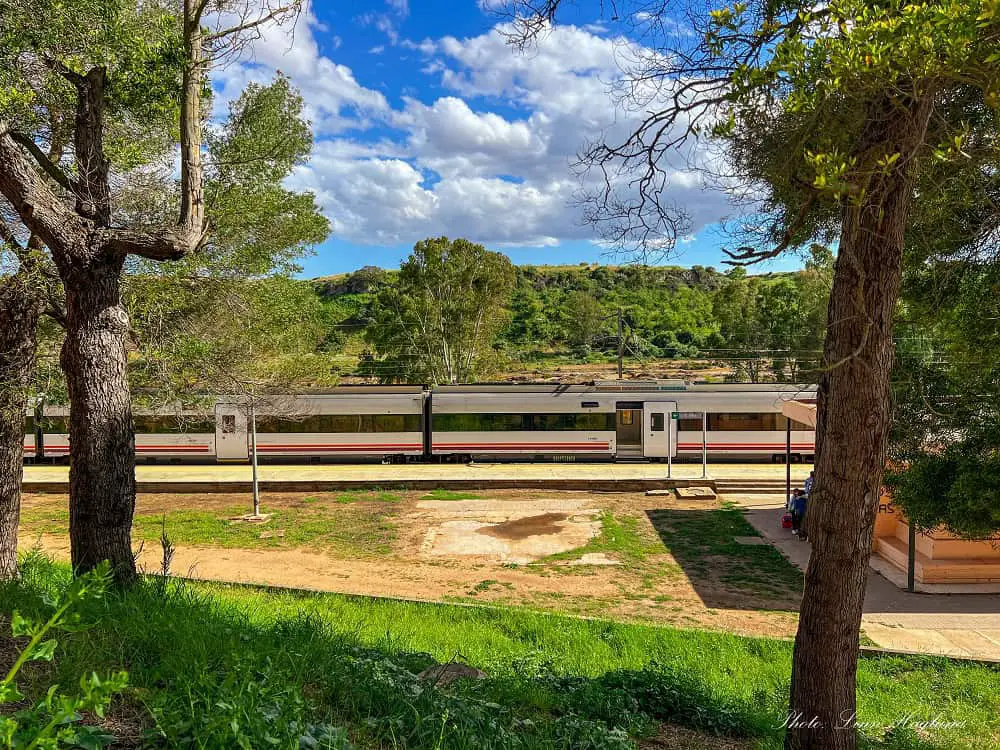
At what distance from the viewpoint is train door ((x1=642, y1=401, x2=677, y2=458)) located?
21234 mm

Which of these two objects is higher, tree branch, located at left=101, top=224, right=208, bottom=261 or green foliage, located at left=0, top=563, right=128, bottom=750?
tree branch, located at left=101, top=224, right=208, bottom=261

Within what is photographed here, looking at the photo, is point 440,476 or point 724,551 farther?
point 440,476

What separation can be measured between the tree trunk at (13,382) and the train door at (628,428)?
668 inches

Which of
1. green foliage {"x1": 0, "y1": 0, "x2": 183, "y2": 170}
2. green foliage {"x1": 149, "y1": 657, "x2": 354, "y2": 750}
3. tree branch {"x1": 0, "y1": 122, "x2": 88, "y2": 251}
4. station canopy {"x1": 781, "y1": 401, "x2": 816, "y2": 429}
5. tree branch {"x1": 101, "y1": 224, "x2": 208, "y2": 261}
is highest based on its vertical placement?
green foliage {"x1": 0, "y1": 0, "x2": 183, "y2": 170}

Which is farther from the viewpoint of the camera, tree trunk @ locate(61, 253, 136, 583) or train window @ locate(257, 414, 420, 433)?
train window @ locate(257, 414, 420, 433)

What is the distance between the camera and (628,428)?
2281 centimetres

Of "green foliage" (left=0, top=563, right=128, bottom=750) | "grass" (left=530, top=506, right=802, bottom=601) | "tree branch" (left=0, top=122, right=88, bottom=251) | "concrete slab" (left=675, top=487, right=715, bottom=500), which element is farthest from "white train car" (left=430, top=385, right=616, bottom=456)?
"green foliage" (left=0, top=563, right=128, bottom=750)

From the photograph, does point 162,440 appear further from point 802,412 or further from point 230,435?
point 802,412

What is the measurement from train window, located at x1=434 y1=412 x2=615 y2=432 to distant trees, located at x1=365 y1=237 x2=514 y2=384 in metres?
9.80

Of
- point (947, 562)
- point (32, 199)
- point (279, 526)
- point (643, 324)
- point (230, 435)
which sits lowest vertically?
point (279, 526)

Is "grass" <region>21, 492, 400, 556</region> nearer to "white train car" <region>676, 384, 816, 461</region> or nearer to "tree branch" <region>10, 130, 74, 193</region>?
"tree branch" <region>10, 130, 74, 193</region>

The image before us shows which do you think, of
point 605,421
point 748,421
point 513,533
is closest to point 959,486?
point 513,533

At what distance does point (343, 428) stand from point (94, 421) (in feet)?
52.4

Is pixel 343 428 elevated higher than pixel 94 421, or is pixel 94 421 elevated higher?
pixel 94 421
